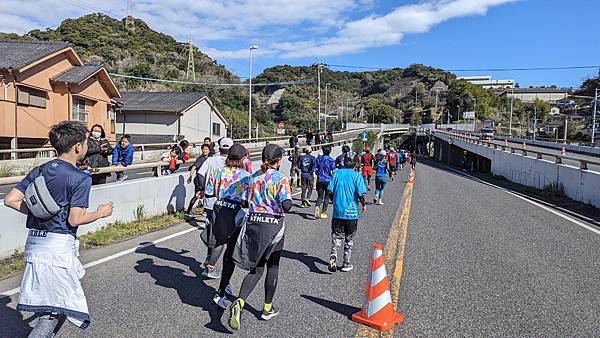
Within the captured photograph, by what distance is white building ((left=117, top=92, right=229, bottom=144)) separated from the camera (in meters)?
38.1

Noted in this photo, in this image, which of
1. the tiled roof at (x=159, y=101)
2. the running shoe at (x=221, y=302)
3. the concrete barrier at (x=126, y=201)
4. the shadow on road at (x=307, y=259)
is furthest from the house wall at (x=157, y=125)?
the running shoe at (x=221, y=302)

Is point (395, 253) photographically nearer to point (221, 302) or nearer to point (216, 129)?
point (221, 302)

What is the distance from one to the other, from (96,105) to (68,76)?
348 cm

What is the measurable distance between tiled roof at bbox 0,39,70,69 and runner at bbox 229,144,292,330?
20675mm

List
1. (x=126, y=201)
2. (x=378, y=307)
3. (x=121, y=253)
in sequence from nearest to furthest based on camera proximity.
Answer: (x=378, y=307) < (x=121, y=253) < (x=126, y=201)

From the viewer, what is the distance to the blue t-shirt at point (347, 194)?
23.2 ft

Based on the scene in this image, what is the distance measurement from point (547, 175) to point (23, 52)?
24201 millimetres

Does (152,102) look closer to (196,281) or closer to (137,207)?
(137,207)

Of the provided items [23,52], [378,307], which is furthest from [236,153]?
[23,52]

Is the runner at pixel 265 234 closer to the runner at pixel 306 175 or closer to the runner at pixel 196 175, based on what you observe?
the runner at pixel 196 175

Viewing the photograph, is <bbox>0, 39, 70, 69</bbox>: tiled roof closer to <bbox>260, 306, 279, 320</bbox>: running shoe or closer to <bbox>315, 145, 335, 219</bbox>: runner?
<bbox>315, 145, 335, 219</bbox>: runner

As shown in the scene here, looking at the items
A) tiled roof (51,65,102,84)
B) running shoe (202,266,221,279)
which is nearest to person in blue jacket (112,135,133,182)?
running shoe (202,266,221,279)

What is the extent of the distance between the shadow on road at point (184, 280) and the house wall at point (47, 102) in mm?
17725

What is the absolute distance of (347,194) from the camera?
7.13 meters
